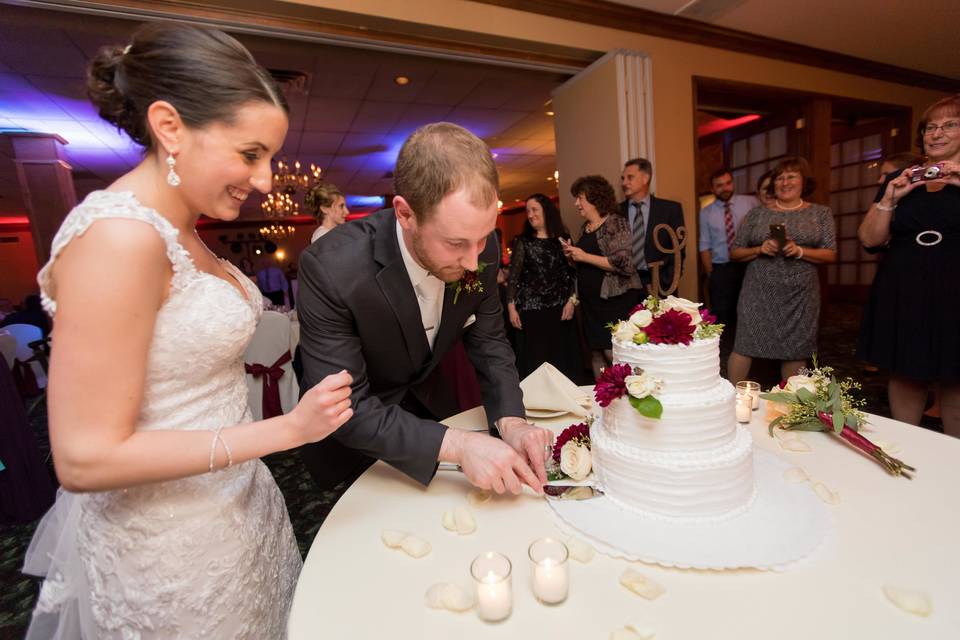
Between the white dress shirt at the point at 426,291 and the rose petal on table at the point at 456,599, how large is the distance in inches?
30.7

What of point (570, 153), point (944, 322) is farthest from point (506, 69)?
point (944, 322)

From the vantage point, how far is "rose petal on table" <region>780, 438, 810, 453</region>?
1.26 meters

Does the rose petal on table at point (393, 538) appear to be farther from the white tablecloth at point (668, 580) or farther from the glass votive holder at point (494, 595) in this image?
the glass votive holder at point (494, 595)

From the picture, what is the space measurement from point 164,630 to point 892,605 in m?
1.28

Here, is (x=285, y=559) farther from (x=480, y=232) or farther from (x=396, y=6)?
(x=396, y=6)

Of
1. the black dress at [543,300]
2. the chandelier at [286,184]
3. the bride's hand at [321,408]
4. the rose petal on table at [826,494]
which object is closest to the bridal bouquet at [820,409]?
the rose petal on table at [826,494]

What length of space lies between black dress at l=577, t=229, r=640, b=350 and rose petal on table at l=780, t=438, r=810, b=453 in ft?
8.19

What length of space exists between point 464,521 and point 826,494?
0.78m

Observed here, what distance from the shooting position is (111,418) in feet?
2.52

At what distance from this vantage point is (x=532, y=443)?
3.85 ft

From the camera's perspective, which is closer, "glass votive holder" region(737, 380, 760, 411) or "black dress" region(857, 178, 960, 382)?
"glass votive holder" region(737, 380, 760, 411)

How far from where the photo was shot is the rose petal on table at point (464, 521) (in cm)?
99

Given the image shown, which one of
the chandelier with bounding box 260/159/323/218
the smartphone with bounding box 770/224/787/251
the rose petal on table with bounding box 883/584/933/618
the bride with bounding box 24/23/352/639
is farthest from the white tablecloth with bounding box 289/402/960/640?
the chandelier with bounding box 260/159/323/218

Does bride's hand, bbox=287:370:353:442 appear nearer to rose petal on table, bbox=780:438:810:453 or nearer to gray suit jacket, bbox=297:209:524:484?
gray suit jacket, bbox=297:209:524:484
